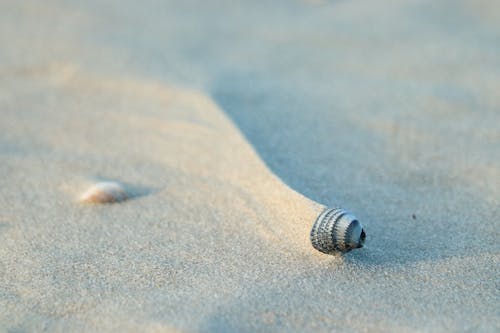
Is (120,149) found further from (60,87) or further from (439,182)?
(439,182)

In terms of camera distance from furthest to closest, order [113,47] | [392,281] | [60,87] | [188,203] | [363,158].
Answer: [113,47]
[60,87]
[363,158]
[188,203]
[392,281]

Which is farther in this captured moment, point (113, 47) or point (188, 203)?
point (113, 47)

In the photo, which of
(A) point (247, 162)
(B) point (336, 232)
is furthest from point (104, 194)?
(B) point (336, 232)

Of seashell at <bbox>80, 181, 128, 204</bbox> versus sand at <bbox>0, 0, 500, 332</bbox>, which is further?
seashell at <bbox>80, 181, 128, 204</bbox>

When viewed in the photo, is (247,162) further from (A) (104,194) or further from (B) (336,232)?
(B) (336,232)

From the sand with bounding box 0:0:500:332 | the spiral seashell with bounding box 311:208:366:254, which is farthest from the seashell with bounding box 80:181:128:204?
the spiral seashell with bounding box 311:208:366:254

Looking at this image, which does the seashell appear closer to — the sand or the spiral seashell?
the sand

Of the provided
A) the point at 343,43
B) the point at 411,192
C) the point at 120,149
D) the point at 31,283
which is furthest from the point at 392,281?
the point at 343,43
